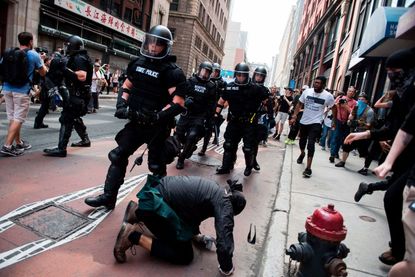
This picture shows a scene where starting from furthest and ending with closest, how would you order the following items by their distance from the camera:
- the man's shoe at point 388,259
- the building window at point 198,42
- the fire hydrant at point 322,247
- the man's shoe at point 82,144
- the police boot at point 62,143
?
the building window at point 198,42 → the man's shoe at point 82,144 → the police boot at point 62,143 → the man's shoe at point 388,259 → the fire hydrant at point 322,247

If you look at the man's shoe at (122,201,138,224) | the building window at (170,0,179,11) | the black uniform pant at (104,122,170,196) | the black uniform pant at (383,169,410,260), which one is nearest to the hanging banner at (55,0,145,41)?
the building window at (170,0,179,11)

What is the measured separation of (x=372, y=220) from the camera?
449 cm

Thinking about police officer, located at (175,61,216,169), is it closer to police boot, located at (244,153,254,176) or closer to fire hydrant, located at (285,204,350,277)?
police boot, located at (244,153,254,176)

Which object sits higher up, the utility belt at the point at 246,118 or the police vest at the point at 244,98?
the police vest at the point at 244,98

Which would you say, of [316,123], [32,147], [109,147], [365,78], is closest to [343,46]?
[365,78]

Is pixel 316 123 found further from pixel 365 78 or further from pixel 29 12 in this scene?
pixel 29 12

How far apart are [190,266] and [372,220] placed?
266 centimetres

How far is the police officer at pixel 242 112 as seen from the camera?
600cm

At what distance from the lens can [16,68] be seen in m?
5.36

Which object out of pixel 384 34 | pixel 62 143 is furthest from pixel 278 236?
pixel 384 34

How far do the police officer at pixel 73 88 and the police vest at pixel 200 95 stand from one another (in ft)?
5.94

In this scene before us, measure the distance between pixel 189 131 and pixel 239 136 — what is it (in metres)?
0.89

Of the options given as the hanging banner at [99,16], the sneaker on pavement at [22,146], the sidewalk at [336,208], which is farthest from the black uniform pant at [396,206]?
the hanging banner at [99,16]

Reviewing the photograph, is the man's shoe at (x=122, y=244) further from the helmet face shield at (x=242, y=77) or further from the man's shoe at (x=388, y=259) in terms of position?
the helmet face shield at (x=242, y=77)
